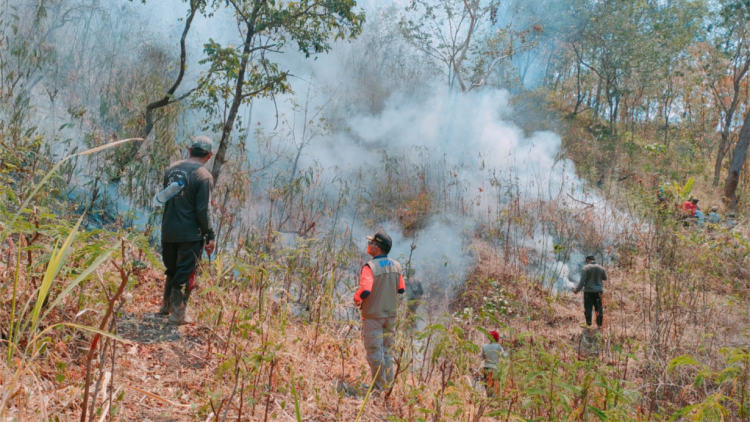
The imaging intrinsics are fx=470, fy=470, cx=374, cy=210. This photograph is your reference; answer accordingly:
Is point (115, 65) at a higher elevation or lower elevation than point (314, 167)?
higher

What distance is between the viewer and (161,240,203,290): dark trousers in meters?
3.41

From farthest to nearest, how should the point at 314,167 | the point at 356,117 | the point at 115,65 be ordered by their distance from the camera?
the point at 356,117 < the point at 314,167 < the point at 115,65

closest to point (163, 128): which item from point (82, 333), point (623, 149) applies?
point (82, 333)

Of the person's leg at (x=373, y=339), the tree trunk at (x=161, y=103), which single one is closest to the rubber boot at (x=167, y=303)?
the person's leg at (x=373, y=339)

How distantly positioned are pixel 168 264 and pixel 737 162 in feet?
46.5

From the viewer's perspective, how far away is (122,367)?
246cm

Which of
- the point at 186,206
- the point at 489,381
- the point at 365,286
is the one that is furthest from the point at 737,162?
the point at 186,206

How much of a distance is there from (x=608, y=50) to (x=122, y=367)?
708 inches

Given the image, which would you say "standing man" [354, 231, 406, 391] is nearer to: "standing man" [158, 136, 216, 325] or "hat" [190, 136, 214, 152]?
"standing man" [158, 136, 216, 325]

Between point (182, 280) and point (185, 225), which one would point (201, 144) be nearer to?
point (185, 225)

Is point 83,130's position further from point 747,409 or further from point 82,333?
point 747,409

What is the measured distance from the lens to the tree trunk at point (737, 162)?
12.1m

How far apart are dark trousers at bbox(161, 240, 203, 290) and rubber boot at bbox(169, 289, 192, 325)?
0.06m

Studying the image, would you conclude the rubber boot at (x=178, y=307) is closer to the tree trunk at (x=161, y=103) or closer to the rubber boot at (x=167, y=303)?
the rubber boot at (x=167, y=303)
